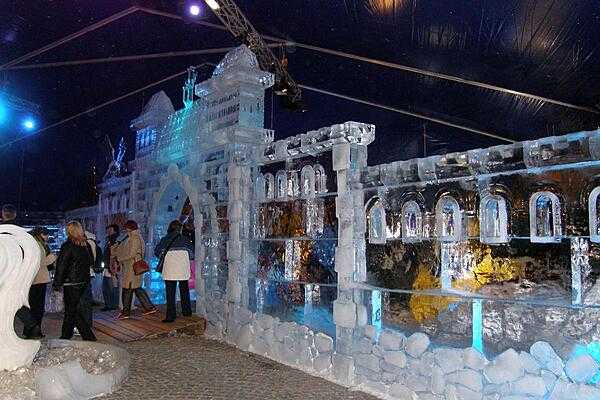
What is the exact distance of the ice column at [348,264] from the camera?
15.4 feet

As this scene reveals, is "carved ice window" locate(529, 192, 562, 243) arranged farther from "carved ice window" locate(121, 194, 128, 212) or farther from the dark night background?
"carved ice window" locate(121, 194, 128, 212)

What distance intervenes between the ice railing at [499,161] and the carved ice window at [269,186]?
1.69 metres

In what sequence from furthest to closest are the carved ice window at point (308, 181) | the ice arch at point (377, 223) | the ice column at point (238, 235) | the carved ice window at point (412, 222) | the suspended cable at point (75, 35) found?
the suspended cable at point (75, 35) < the ice column at point (238, 235) < the carved ice window at point (308, 181) < the ice arch at point (377, 223) < the carved ice window at point (412, 222)

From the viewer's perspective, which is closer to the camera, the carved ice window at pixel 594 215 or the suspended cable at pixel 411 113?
the carved ice window at pixel 594 215

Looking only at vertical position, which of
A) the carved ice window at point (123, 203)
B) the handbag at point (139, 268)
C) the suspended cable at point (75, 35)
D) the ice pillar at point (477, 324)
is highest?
the suspended cable at point (75, 35)

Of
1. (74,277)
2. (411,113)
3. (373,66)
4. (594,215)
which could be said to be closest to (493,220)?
(594,215)

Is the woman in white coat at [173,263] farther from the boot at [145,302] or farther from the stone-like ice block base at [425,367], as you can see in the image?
the stone-like ice block base at [425,367]

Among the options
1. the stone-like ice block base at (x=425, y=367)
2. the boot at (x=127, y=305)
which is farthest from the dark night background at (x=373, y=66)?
the boot at (x=127, y=305)

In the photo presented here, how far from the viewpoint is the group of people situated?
18.7ft

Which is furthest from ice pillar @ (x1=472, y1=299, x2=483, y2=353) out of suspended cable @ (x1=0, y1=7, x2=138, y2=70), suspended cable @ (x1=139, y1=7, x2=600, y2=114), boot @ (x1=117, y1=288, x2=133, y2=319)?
suspended cable @ (x1=0, y1=7, x2=138, y2=70)

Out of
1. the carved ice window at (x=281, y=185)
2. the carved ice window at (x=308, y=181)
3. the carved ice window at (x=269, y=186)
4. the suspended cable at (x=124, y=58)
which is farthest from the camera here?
the suspended cable at (x=124, y=58)

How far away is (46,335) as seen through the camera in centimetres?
686

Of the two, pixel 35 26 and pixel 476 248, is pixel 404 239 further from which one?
pixel 35 26

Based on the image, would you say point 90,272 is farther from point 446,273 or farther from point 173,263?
point 446,273
